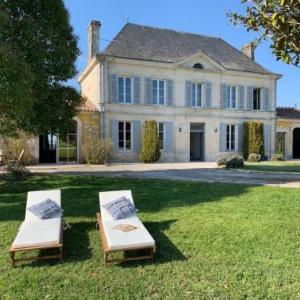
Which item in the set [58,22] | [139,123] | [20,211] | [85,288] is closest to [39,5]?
[58,22]

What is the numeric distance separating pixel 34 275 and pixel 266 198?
6064 mm

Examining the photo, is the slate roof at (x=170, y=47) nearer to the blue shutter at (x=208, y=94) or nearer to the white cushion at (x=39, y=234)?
the blue shutter at (x=208, y=94)

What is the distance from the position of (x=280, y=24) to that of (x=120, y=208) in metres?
4.15

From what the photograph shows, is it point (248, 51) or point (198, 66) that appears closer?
point (198, 66)

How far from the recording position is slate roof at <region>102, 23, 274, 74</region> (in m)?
23.6

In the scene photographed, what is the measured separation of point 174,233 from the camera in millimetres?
6586

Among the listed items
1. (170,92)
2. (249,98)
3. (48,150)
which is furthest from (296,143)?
(48,150)

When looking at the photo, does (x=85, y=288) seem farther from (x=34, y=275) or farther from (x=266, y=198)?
(x=266, y=198)

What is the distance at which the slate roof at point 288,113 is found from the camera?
28.9 m

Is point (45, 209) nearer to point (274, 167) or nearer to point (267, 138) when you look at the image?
point (274, 167)

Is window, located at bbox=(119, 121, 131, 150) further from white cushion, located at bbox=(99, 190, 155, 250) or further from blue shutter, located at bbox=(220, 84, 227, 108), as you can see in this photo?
white cushion, located at bbox=(99, 190, 155, 250)

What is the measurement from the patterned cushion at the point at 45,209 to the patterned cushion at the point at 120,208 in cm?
88

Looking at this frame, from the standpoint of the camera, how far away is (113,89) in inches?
893

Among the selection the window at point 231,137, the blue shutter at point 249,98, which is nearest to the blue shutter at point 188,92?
the window at point 231,137
